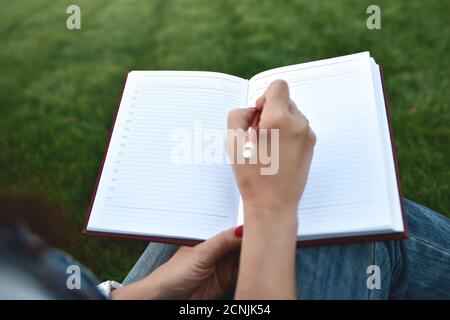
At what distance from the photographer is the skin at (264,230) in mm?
727

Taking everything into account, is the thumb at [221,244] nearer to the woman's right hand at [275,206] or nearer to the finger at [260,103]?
the woman's right hand at [275,206]

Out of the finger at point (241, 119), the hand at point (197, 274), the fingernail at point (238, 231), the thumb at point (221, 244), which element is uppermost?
the finger at point (241, 119)

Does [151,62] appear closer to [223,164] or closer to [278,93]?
[223,164]

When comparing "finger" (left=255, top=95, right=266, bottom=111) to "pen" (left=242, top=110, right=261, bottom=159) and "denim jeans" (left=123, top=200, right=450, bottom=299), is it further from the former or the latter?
"denim jeans" (left=123, top=200, right=450, bottom=299)

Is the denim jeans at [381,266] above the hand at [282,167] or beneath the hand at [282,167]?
beneath

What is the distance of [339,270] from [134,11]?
2.14 m

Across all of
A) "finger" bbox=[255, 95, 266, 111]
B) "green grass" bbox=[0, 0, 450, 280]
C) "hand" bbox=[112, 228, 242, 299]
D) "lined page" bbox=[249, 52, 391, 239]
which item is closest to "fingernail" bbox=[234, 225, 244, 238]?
"hand" bbox=[112, 228, 242, 299]

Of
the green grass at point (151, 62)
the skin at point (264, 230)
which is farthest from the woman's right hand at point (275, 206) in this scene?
the green grass at point (151, 62)

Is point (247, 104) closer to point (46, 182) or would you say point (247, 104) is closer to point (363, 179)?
point (363, 179)

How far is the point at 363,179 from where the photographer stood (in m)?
0.88

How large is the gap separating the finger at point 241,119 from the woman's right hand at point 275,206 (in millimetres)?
52

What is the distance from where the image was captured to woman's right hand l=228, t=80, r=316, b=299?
72 centimetres

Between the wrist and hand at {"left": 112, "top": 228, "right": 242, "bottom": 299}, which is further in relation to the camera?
hand at {"left": 112, "top": 228, "right": 242, "bottom": 299}
